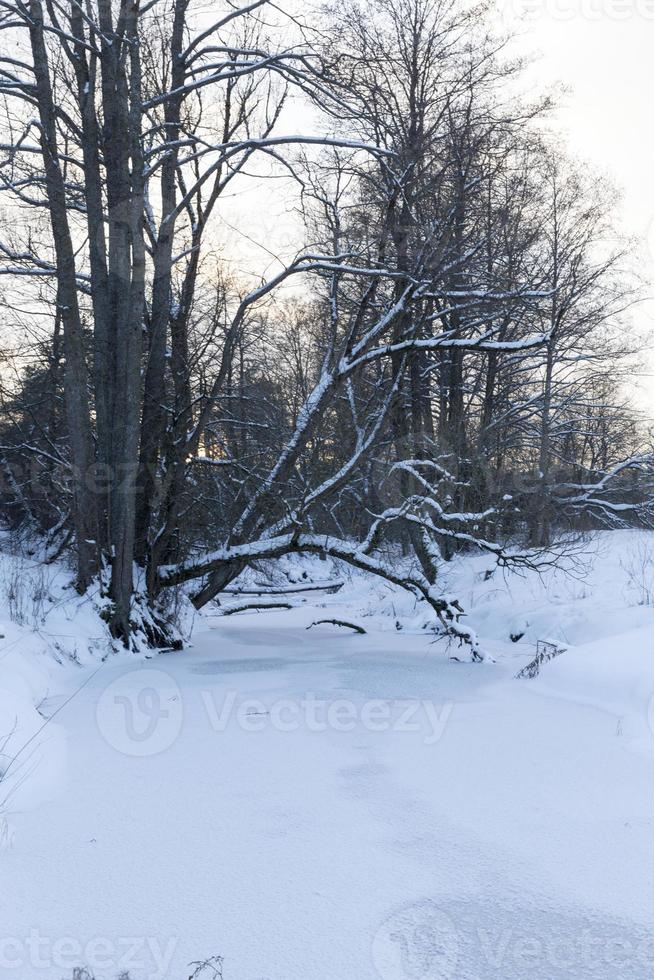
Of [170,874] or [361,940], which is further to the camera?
[170,874]

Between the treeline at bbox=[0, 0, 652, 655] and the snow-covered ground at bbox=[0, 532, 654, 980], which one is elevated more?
the treeline at bbox=[0, 0, 652, 655]

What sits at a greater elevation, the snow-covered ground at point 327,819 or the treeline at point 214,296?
the treeline at point 214,296

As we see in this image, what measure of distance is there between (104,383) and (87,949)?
702cm

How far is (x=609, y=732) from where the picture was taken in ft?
15.1

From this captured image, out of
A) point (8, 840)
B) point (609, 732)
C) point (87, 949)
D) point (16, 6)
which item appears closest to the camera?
point (87, 949)

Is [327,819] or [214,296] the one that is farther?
[214,296]

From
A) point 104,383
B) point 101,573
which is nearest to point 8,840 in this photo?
point 101,573

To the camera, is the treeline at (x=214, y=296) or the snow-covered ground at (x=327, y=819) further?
the treeline at (x=214, y=296)

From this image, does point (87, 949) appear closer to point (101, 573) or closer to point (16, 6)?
point (101, 573)

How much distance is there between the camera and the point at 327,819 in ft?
10.7

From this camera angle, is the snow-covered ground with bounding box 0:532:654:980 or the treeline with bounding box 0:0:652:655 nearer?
the snow-covered ground with bounding box 0:532:654:980

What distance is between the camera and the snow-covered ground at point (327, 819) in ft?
7.38

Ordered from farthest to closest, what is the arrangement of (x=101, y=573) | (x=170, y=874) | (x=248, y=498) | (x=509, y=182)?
(x=509, y=182)
(x=248, y=498)
(x=101, y=573)
(x=170, y=874)

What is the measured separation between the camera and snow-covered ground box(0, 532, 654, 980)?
2248 mm
